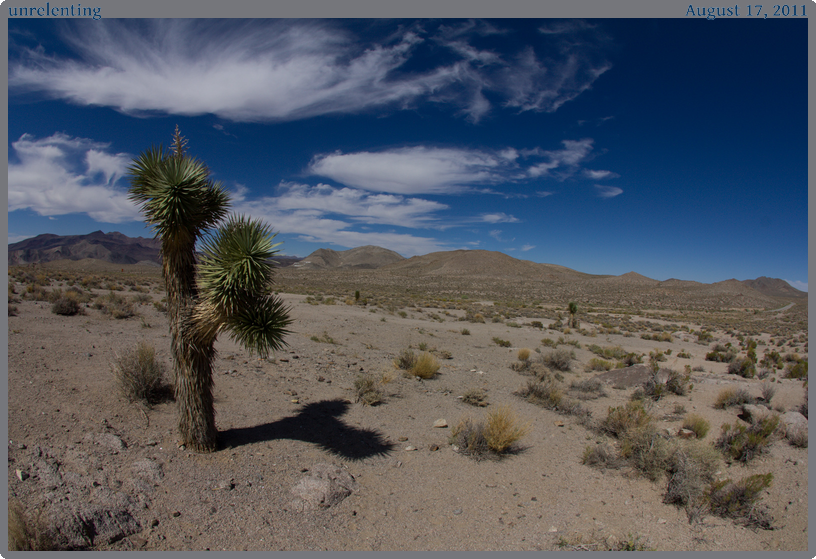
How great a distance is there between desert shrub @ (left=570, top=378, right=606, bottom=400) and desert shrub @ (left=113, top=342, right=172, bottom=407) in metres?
10.5

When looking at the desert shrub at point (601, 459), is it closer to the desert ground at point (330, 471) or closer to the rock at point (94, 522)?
the desert ground at point (330, 471)

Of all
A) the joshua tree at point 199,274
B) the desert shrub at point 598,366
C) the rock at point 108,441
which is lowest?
the desert shrub at point 598,366

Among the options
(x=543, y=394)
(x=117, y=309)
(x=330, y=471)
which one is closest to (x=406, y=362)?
(x=543, y=394)

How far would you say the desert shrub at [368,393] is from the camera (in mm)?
8914

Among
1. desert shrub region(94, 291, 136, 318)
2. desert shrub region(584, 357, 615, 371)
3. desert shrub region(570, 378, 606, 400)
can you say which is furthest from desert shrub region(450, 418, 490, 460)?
desert shrub region(94, 291, 136, 318)

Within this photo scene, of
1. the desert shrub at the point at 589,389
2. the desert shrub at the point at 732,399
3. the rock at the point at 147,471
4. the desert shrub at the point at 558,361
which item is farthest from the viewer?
the desert shrub at the point at 558,361

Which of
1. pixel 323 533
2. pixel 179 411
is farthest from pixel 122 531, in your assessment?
pixel 323 533

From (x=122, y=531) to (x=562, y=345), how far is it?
19206 mm

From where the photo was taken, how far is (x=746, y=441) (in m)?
6.80

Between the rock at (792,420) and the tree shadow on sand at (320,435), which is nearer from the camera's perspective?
the tree shadow on sand at (320,435)

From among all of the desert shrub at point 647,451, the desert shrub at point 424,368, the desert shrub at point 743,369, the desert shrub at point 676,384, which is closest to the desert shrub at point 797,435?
the desert shrub at point 647,451

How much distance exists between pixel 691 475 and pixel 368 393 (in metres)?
6.28

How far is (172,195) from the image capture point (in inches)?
201

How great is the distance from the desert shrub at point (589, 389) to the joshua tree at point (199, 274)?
926 centimetres
